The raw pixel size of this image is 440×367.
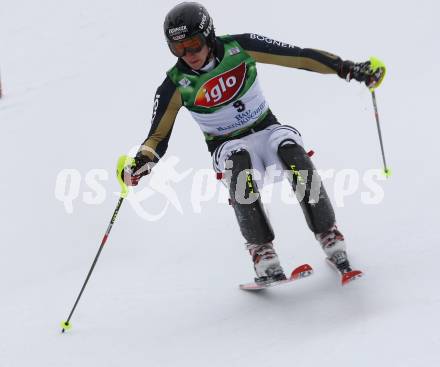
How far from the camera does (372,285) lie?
13.2 ft

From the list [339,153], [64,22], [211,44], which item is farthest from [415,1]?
[64,22]

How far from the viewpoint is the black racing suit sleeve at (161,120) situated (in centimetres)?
458

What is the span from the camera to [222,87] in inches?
176

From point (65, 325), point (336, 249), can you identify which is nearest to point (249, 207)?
point (336, 249)

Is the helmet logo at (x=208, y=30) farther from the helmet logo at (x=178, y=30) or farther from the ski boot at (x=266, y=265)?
the ski boot at (x=266, y=265)

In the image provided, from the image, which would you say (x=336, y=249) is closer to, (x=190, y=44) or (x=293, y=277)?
(x=293, y=277)

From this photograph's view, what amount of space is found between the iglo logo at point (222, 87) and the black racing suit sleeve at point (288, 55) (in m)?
0.16

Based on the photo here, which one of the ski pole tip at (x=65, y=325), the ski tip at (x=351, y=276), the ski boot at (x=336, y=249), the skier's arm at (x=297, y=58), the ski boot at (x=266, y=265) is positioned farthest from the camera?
the skier's arm at (x=297, y=58)

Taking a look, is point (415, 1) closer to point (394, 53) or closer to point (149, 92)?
point (394, 53)

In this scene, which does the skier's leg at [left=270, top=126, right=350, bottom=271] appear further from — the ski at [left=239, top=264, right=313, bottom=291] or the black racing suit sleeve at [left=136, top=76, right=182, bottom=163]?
the black racing suit sleeve at [left=136, top=76, right=182, bottom=163]

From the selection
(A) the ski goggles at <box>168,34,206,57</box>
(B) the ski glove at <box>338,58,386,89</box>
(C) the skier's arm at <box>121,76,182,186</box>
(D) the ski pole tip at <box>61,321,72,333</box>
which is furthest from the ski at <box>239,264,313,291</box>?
(A) the ski goggles at <box>168,34,206,57</box>

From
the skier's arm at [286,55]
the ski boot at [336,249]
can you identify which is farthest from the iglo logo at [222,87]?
the ski boot at [336,249]

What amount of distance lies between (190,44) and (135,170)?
1.02 meters

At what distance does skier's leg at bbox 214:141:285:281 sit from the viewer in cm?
410
